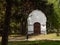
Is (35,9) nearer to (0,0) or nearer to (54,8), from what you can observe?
(54,8)

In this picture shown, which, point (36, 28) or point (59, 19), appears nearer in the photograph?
point (59, 19)

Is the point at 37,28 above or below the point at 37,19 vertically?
below

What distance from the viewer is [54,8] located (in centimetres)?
4481

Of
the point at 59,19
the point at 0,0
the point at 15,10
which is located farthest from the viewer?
the point at 59,19

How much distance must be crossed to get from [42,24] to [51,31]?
9.55 ft

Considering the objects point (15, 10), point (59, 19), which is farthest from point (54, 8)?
point (15, 10)

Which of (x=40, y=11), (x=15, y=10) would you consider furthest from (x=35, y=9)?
(x=15, y=10)

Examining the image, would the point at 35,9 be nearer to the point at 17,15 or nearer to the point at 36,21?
the point at 36,21

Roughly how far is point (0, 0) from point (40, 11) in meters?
32.6

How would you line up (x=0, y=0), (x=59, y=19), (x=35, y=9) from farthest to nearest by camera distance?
(x=35, y=9)
(x=59, y=19)
(x=0, y=0)

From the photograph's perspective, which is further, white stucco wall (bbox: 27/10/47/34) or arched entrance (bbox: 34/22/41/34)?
arched entrance (bbox: 34/22/41/34)

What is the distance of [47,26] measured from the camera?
49594 mm

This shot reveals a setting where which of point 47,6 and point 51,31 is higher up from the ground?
point 47,6

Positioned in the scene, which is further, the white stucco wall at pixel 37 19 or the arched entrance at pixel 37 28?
the arched entrance at pixel 37 28
